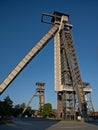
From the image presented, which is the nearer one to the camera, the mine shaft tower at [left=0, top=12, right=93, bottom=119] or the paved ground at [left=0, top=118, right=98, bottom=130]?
the paved ground at [left=0, top=118, right=98, bottom=130]

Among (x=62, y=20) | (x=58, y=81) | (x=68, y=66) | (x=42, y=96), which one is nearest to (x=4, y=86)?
(x=58, y=81)

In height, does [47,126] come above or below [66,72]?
below

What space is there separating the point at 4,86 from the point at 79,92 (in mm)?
23913

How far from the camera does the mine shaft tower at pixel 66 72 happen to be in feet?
196

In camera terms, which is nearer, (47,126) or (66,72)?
(47,126)

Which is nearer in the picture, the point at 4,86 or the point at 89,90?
the point at 4,86

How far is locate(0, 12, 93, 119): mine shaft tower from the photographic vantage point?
59806 millimetres

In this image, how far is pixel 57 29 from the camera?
66125 millimetres

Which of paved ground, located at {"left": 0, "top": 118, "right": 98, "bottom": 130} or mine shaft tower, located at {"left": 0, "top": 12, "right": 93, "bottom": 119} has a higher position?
mine shaft tower, located at {"left": 0, "top": 12, "right": 93, "bottom": 119}

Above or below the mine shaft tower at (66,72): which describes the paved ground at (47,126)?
below

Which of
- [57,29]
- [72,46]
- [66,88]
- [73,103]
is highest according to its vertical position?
[57,29]

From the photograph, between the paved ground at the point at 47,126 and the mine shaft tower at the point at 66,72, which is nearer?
the paved ground at the point at 47,126

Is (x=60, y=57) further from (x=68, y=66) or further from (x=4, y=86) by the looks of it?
(x=4, y=86)

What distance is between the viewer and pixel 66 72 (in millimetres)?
65125
